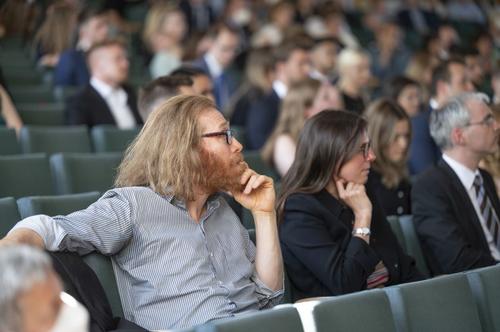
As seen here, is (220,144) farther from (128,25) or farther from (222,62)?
(128,25)

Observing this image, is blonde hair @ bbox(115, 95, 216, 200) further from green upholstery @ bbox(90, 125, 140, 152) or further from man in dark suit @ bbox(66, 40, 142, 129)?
man in dark suit @ bbox(66, 40, 142, 129)

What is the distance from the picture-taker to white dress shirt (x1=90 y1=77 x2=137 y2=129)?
547 cm

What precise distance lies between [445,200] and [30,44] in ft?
15.6

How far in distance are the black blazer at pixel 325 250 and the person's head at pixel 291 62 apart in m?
2.97

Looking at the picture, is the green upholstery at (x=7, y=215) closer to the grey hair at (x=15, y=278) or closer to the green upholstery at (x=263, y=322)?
the green upholstery at (x=263, y=322)

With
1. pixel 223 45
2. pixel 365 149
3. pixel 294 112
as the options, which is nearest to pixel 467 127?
pixel 365 149

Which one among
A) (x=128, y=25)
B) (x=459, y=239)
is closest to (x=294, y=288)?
(x=459, y=239)

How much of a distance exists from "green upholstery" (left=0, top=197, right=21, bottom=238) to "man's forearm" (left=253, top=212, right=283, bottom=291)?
2.45 feet

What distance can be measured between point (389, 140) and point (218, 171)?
72.4 inches

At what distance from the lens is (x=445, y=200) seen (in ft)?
12.3

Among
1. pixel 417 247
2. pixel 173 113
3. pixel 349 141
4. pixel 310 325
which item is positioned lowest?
pixel 417 247

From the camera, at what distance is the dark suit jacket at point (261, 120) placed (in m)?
5.52

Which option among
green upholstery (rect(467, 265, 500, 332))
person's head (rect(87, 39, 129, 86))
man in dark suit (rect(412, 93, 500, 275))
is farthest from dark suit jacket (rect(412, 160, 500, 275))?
person's head (rect(87, 39, 129, 86))

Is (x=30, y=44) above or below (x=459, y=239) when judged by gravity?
above
